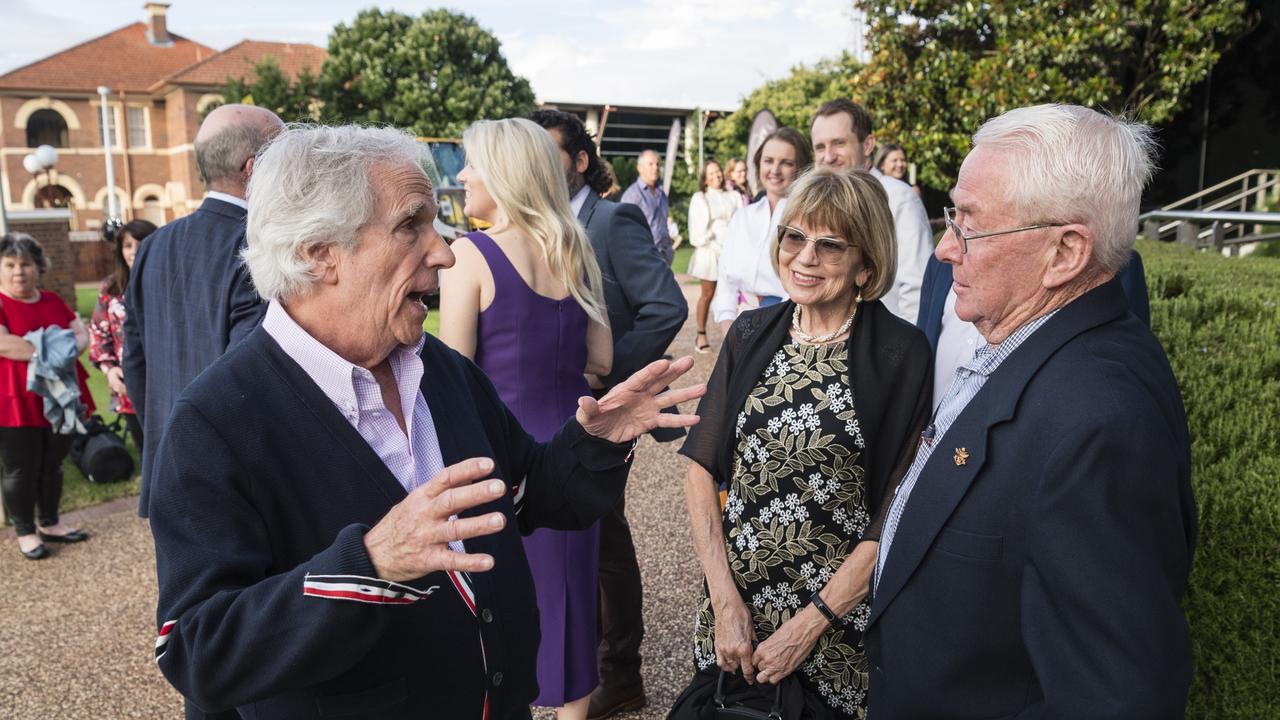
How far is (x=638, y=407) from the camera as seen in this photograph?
211 centimetres

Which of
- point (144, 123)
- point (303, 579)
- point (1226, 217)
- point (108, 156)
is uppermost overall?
point (144, 123)

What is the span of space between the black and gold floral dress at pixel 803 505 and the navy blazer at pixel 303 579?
2.92 ft

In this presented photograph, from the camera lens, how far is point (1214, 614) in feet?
7.79

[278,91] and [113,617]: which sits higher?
[278,91]

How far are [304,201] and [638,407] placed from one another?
0.86 metres

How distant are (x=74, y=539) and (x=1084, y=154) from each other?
6.82m

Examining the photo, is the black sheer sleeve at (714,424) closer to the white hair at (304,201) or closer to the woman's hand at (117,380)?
the white hair at (304,201)

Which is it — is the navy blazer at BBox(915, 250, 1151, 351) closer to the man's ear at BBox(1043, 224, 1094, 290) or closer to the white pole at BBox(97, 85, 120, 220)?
the man's ear at BBox(1043, 224, 1094, 290)

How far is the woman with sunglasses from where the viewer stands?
260 cm

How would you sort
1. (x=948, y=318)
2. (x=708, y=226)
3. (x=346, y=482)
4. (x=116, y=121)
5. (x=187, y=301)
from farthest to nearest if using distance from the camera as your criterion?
(x=116, y=121) → (x=708, y=226) → (x=187, y=301) → (x=948, y=318) → (x=346, y=482)

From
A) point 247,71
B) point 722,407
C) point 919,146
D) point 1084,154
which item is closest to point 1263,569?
point 1084,154

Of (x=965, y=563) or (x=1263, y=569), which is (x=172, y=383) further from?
(x=1263, y=569)

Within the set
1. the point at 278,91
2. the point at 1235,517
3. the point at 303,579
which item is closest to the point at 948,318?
the point at 1235,517

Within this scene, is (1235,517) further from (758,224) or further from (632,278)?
(758,224)
